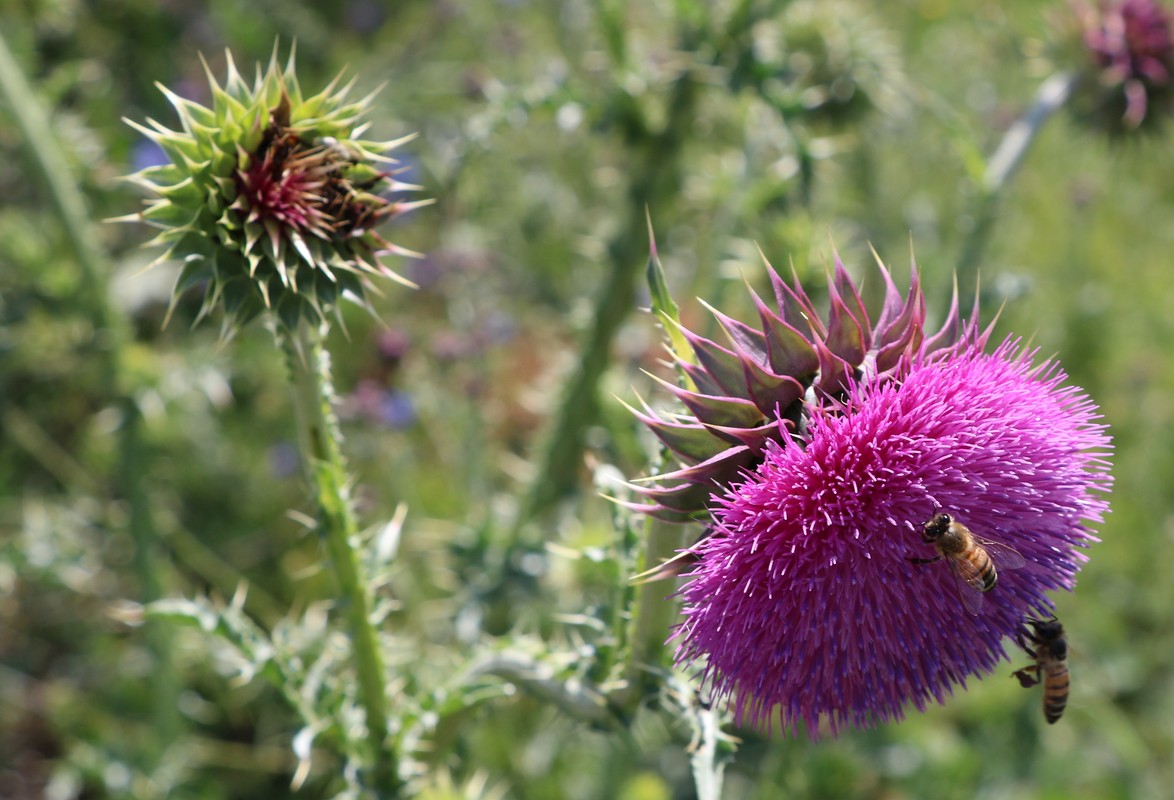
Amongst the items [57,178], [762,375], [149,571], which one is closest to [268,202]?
[762,375]

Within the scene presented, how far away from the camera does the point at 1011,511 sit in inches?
96.1

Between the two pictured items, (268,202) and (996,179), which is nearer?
(268,202)

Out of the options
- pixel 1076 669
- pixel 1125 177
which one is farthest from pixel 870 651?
pixel 1125 177

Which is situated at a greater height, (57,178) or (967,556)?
(57,178)

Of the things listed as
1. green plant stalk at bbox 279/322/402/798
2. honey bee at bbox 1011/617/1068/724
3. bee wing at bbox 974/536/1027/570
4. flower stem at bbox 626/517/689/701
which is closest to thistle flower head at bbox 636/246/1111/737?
bee wing at bbox 974/536/1027/570

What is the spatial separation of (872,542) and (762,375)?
1.53 feet

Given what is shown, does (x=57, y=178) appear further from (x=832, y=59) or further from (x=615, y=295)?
(x=832, y=59)

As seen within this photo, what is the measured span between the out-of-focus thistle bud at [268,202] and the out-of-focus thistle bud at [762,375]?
2.69ft

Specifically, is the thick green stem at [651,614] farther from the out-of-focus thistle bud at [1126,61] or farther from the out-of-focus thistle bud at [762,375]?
the out-of-focus thistle bud at [1126,61]

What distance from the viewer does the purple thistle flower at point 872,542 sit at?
228cm

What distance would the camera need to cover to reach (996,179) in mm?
4340

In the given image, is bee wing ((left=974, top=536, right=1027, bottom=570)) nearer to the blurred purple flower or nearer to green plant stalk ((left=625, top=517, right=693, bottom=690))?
green plant stalk ((left=625, top=517, right=693, bottom=690))

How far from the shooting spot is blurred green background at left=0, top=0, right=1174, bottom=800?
15.2ft

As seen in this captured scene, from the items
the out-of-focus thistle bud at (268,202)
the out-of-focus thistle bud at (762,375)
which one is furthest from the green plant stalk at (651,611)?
the out-of-focus thistle bud at (268,202)
